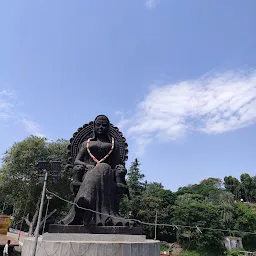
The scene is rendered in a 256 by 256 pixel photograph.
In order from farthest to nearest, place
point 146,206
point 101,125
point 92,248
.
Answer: point 146,206 < point 101,125 < point 92,248

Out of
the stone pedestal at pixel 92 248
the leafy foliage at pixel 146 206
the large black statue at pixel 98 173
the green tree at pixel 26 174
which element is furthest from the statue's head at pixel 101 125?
the green tree at pixel 26 174

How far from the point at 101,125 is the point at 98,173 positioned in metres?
1.79

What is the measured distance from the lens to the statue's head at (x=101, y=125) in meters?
8.12

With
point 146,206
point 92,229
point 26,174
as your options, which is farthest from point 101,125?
point 146,206

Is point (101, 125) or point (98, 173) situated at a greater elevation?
point (101, 125)

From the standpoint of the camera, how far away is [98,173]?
6.84 metres

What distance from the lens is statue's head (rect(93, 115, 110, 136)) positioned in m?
8.12

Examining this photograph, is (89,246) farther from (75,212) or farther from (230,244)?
(230,244)

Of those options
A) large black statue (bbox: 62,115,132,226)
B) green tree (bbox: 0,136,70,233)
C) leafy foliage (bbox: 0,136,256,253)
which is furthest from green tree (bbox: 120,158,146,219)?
large black statue (bbox: 62,115,132,226)

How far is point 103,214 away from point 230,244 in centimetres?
3749

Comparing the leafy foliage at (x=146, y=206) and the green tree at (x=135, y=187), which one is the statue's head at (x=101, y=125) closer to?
the leafy foliage at (x=146, y=206)

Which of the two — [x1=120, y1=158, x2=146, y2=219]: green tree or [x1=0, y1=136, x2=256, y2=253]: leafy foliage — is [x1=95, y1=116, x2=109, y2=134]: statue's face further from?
[x1=120, y1=158, x2=146, y2=219]: green tree

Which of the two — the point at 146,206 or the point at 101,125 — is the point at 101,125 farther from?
the point at 146,206

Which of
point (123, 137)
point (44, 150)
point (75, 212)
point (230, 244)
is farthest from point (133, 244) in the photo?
point (230, 244)
